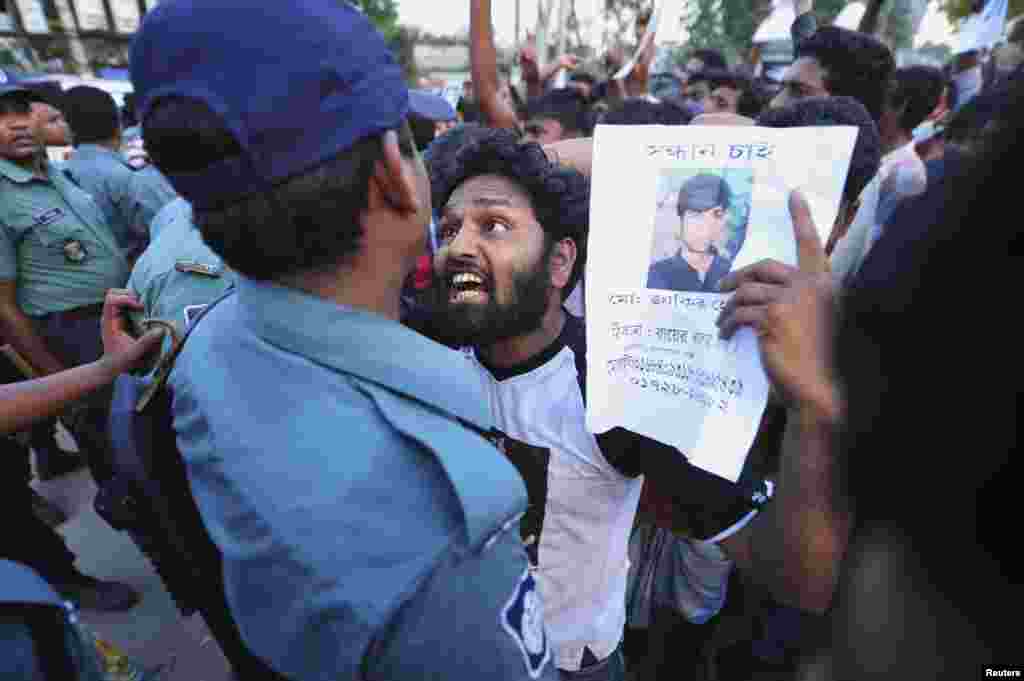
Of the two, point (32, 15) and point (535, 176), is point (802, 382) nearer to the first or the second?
point (535, 176)

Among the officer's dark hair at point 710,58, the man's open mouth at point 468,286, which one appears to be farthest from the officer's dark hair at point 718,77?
the man's open mouth at point 468,286

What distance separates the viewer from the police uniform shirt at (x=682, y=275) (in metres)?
0.97

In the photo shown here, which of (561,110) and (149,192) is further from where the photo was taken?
(561,110)

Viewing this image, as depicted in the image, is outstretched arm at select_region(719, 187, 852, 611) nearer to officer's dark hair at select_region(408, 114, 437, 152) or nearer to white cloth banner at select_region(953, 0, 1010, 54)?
officer's dark hair at select_region(408, 114, 437, 152)

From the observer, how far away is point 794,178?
0.89 metres

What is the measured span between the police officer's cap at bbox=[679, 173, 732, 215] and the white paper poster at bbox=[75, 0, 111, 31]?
36645 millimetres

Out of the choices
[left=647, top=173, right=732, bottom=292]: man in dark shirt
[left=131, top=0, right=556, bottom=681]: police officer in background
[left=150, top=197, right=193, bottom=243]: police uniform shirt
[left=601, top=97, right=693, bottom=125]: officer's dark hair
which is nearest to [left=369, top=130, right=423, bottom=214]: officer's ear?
[left=131, top=0, right=556, bottom=681]: police officer in background

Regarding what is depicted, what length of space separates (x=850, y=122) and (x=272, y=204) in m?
1.91

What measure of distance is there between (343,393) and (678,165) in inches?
26.1

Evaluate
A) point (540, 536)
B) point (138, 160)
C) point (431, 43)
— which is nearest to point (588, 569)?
point (540, 536)

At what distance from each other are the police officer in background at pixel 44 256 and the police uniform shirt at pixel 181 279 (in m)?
1.74

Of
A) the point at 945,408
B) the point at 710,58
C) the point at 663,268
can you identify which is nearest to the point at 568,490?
the point at 663,268

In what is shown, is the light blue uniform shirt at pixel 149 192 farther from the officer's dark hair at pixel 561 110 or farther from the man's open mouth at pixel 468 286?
the man's open mouth at pixel 468 286

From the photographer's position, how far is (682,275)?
100 centimetres
